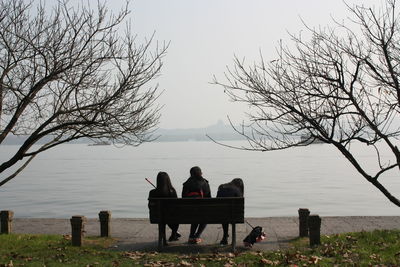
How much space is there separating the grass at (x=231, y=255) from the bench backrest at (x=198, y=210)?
0.70 meters

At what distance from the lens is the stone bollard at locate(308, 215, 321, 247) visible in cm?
1066

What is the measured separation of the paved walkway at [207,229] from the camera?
11.2 meters

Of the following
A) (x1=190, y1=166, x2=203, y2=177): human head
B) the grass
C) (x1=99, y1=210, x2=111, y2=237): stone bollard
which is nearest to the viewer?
the grass

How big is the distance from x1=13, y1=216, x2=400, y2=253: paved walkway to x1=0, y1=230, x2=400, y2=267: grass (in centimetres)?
58

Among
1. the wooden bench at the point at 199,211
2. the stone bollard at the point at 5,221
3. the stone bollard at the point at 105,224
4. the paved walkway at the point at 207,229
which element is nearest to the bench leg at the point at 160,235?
the wooden bench at the point at 199,211

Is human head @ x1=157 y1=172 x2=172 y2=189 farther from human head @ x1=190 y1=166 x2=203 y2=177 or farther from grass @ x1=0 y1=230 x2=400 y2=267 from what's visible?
grass @ x1=0 y1=230 x2=400 y2=267

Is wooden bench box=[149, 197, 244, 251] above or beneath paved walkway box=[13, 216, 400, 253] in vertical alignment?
above

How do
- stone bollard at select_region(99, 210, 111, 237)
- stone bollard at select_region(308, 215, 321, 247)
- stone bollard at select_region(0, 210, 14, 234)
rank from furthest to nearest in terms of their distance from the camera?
stone bollard at select_region(0, 210, 14, 234)
stone bollard at select_region(99, 210, 111, 237)
stone bollard at select_region(308, 215, 321, 247)

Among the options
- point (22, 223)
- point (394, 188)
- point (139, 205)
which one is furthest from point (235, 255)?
point (394, 188)

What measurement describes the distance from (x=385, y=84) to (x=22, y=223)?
34.7ft

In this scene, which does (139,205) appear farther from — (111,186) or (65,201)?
(111,186)

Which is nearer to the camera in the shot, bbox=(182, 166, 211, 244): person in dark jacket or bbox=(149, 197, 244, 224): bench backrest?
bbox=(149, 197, 244, 224): bench backrest

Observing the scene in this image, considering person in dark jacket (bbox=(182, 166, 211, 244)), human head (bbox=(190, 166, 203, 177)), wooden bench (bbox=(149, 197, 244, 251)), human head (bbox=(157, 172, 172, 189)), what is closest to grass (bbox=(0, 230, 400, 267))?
wooden bench (bbox=(149, 197, 244, 251))

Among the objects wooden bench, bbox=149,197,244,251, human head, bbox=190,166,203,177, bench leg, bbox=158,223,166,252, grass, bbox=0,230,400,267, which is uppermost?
human head, bbox=190,166,203,177
